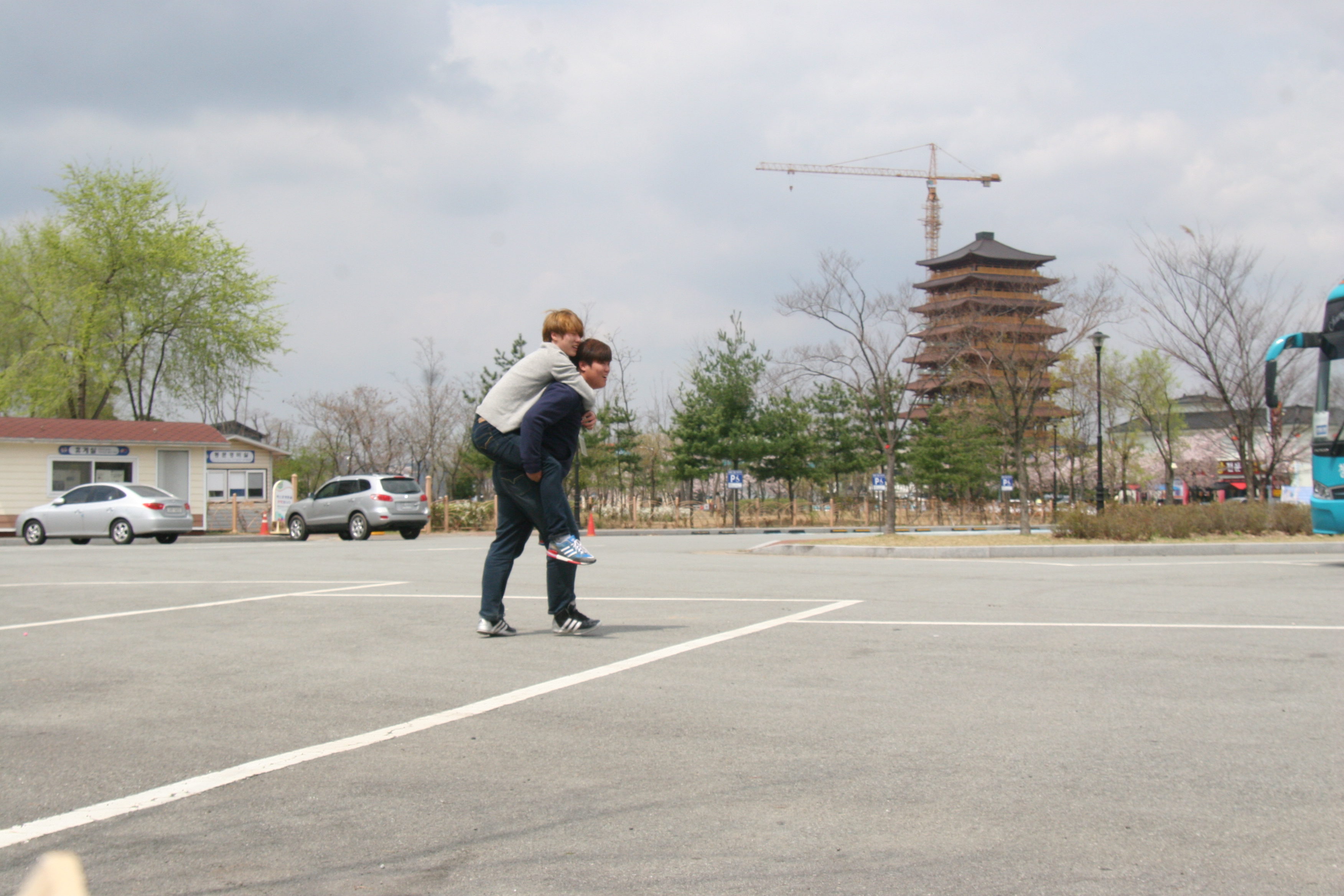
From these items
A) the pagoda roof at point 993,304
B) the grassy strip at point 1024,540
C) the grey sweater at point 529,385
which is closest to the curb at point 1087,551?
the grassy strip at point 1024,540

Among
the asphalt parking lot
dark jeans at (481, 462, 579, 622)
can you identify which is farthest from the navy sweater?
the asphalt parking lot

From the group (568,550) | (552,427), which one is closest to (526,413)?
(552,427)

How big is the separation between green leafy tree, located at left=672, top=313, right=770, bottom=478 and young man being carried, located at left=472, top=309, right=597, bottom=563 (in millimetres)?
35690

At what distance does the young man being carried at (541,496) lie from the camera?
602 centimetres

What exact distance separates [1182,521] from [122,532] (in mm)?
22959

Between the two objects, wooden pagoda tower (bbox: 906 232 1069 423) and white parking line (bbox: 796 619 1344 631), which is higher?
wooden pagoda tower (bbox: 906 232 1069 423)

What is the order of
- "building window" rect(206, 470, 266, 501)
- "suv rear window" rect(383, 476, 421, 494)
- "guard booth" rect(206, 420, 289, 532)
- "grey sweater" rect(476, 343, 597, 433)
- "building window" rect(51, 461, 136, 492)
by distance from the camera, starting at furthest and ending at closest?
"building window" rect(206, 470, 266, 501) < "guard booth" rect(206, 420, 289, 532) < "building window" rect(51, 461, 136, 492) < "suv rear window" rect(383, 476, 421, 494) < "grey sweater" rect(476, 343, 597, 433)

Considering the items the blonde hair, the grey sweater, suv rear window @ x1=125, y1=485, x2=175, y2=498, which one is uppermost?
the blonde hair

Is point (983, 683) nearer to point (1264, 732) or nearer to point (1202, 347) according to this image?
point (1264, 732)

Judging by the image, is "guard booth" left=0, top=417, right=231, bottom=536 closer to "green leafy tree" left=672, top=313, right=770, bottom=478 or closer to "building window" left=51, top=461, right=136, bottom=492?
"building window" left=51, top=461, right=136, bottom=492

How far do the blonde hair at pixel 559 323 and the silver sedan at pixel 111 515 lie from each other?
21.5m

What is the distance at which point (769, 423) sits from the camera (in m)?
42.8

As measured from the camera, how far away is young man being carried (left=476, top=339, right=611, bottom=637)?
6023 mm

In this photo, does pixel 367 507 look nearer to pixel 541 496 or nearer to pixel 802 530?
pixel 802 530
